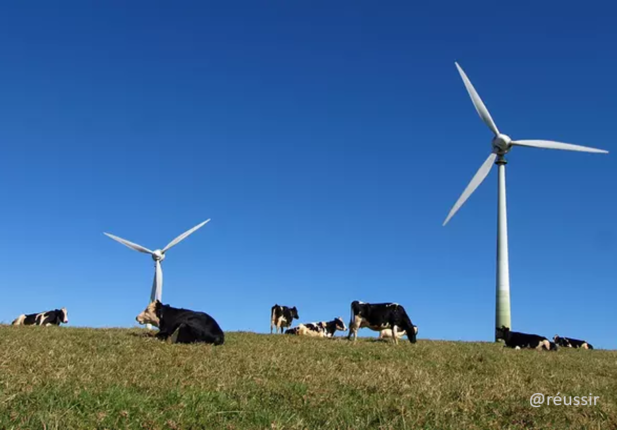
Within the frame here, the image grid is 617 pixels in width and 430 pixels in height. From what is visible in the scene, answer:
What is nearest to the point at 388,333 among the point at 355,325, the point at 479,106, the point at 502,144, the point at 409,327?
the point at 409,327

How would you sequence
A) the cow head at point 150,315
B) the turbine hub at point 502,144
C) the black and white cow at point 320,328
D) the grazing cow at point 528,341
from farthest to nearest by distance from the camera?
the turbine hub at point 502,144
the black and white cow at point 320,328
the grazing cow at point 528,341
the cow head at point 150,315

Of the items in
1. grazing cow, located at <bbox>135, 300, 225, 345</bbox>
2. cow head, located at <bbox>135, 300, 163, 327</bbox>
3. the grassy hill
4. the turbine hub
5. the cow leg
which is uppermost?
the turbine hub

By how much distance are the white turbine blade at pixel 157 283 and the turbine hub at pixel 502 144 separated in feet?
100

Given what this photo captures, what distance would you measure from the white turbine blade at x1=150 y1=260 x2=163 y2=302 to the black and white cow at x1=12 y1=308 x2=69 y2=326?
62.3 ft

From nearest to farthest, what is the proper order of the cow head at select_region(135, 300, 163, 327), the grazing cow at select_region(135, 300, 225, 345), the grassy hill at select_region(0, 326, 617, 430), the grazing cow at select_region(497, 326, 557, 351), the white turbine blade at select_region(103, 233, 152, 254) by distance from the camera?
the grassy hill at select_region(0, 326, 617, 430) < the grazing cow at select_region(135, 300, 225, 345) < the cow head at select_region(135, 300, 163, 327) < the grazing cow at select_region(497, 326, 557, 351) < the white turbine blade at select_region(103, 233, 152, 254)

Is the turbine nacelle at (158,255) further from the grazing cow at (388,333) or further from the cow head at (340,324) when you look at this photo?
the grazing cow at (388,333)

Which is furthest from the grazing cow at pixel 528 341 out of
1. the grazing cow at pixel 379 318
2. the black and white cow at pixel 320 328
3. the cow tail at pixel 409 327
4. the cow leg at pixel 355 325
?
the black and white cow at pixel 320 328

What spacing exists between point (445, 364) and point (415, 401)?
5.62m

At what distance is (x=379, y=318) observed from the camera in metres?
23.5

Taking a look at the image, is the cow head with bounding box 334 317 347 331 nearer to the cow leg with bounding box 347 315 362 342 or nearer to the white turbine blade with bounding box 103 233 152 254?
the cow leg with bounding box 347 315 362 342

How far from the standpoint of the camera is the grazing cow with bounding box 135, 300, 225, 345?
16.1 meters

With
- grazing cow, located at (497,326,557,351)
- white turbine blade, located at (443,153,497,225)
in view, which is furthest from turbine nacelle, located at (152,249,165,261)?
grazing cow, located at (497,326,557,351)

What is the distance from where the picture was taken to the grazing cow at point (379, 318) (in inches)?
912

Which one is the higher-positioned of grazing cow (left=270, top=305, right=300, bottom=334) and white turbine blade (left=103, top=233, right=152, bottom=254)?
white turbine blade (left=103, top=233, right=152, bottom=254)
